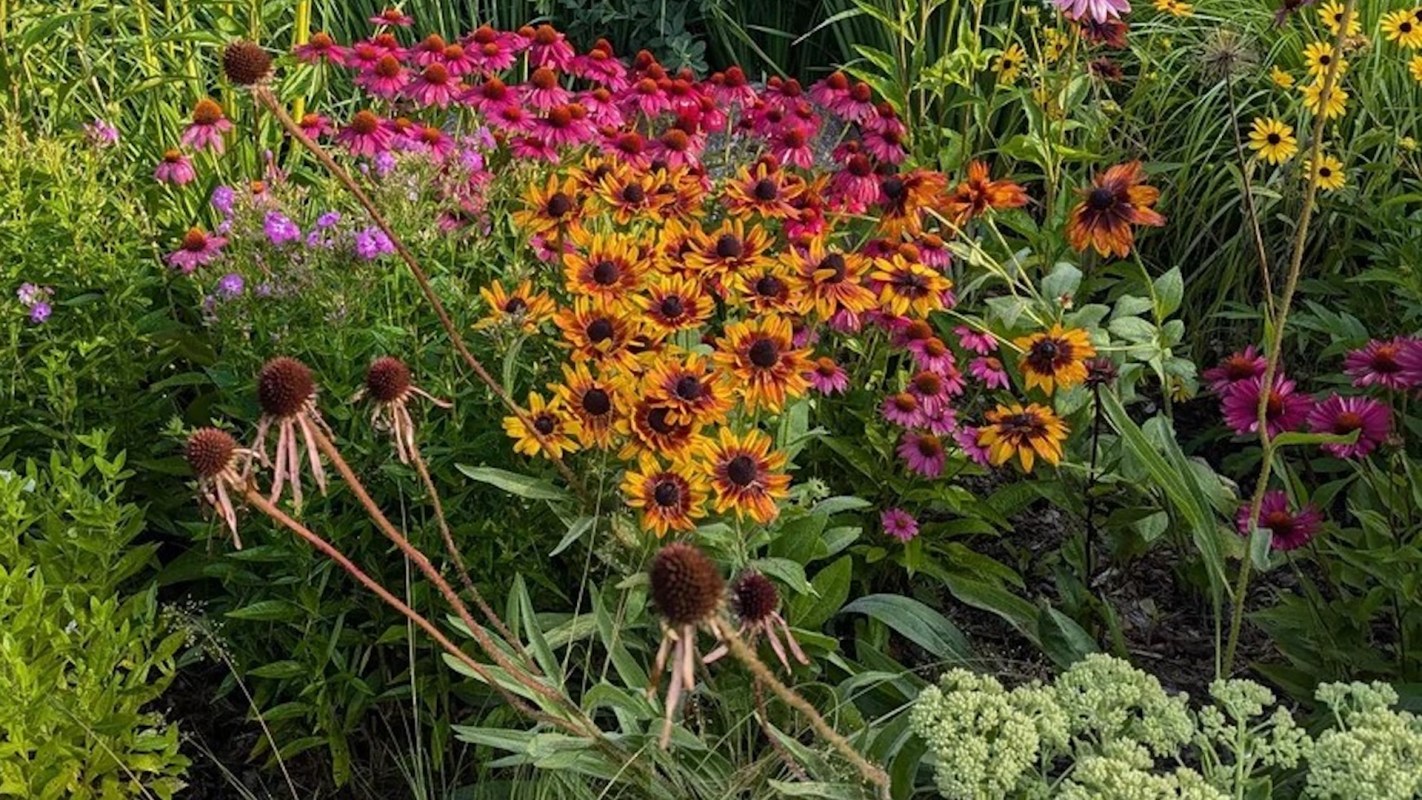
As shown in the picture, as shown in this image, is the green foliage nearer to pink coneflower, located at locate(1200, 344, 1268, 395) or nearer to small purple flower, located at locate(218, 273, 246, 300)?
small purple flower, located at locate(218, 273, 246, 300)

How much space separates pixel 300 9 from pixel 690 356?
1721 mm

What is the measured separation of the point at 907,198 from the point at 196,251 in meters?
1.11

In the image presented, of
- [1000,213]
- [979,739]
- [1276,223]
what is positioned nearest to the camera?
[979,739]

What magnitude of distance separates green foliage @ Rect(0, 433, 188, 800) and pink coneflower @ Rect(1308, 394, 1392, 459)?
1.58 meters

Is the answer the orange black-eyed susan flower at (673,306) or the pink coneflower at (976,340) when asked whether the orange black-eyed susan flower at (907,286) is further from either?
the orange black-eyed susan flower at (673,306)

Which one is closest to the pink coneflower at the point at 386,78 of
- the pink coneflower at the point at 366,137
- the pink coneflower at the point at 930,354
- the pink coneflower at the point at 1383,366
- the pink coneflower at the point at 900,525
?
the pink coneflower at the point at 366,137

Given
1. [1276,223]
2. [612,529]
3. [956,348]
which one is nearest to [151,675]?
[612,529]

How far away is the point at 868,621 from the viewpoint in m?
2.16

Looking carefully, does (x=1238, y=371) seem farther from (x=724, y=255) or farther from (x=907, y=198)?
(x=724, y=255)

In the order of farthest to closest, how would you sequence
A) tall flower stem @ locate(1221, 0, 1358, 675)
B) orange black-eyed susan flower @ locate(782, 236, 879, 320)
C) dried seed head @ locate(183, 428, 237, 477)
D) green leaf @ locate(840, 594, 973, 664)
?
green leaf @ locate(840, 594, 973, 664) → orange black-eyed susan flower @ locate(782, 236, 879, 320) → tall flower stem @ locate(1221, 0, 1358, 675) → dried seed head @ locate(183, 428, 237, 477)

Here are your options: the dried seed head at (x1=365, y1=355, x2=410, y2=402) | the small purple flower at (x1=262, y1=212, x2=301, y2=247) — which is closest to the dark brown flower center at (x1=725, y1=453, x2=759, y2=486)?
the dried seed head at (x1=365, y1=355, x2=410, y2=402)

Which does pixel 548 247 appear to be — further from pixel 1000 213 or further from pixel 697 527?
pixel 1000 213

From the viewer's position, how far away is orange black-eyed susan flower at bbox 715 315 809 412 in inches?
69.0

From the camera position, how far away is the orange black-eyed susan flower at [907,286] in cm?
204
